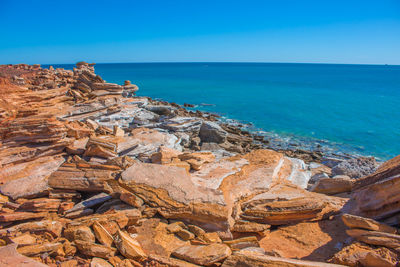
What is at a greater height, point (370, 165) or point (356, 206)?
point (356, 206)

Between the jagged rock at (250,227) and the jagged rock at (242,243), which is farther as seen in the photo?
the jagged rock at (250,227)

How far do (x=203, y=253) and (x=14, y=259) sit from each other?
300 cm

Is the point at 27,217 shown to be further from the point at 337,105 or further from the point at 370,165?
the point at 337,105

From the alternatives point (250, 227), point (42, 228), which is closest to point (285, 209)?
point (250, 227)

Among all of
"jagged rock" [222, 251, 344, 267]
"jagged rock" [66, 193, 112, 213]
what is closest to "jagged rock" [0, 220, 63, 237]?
"jagged rock" [66, 193, 112, 213]

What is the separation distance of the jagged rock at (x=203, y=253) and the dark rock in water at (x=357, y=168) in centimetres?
1069

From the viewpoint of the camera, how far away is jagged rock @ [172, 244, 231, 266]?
4117 millimetres

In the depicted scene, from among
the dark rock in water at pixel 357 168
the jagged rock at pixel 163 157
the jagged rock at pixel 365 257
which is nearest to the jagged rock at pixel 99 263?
the jagged rock at pixel 365 257

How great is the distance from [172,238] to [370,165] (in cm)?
1178

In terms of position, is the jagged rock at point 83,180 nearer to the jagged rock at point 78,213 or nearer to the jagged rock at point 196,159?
the jagged rock at point 78,213

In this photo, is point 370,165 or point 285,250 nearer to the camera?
point 285,250

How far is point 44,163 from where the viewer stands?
791cm

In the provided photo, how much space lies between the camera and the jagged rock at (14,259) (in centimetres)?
360

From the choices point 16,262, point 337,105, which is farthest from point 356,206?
point 337,105
